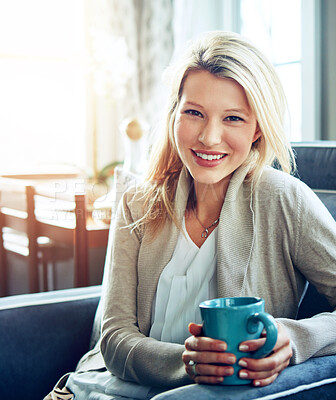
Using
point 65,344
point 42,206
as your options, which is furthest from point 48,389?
point 42,206

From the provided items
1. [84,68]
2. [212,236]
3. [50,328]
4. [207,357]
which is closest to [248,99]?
[212,236]

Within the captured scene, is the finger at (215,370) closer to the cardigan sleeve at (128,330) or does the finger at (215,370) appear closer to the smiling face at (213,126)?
the cardigan sleeve at (128,330)

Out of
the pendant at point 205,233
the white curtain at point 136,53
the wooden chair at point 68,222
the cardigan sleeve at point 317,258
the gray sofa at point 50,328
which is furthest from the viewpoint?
the white curtain at point 136,53

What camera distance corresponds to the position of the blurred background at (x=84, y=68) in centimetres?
296

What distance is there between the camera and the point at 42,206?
92.0 inches

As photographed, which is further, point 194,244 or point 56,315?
point 56,315

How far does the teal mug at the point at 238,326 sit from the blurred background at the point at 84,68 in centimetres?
226

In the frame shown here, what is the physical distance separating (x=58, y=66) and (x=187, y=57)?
110 inches

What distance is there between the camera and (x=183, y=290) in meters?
1.11

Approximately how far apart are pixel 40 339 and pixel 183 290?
442 mm

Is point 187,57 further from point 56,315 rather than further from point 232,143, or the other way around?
A: point 56,315

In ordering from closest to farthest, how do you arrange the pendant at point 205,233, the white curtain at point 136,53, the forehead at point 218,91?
1. the forehead at point 218,91
2. the pendant at point 205,233
3. the white curtain at point 136,53

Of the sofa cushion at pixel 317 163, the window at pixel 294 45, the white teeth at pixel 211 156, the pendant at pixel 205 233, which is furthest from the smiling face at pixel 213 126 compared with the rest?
the window at pixel 294 45

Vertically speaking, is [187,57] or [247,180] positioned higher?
[187,57]
